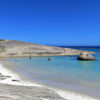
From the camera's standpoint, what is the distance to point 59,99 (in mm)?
7711

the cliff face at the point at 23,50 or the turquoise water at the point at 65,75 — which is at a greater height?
the cliff face at the point at 23,50

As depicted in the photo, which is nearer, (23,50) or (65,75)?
(65,75)

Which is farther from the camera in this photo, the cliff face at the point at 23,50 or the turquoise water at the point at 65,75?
the cliff face at the point at 23,50

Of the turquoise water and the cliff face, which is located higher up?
the cliff face

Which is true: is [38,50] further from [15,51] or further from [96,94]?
[96,94]

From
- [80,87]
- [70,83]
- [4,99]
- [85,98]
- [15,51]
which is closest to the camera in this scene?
[4,99]

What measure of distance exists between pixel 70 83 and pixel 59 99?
474 cm

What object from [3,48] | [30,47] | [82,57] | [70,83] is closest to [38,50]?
[30,47]

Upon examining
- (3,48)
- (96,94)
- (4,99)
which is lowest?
(96,94)

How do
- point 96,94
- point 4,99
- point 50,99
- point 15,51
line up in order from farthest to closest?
point 15,51, point 96,94, point 50,99, point 4,99

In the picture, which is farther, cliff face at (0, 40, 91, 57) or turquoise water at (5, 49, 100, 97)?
cliff face at (0, 40, 91, 57)

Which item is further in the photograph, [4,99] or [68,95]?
[68,95]

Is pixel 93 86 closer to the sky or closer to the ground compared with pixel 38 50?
closer to the ground

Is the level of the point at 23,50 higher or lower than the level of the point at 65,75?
higher
